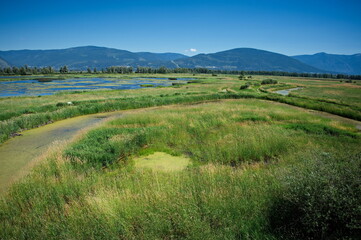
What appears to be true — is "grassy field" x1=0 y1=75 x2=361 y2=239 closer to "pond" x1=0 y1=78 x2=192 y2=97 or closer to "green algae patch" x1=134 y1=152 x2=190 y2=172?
"green algae patch" x1=134 y1=152 x2=190 y2=172

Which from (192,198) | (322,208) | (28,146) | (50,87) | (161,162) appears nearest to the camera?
(322,208)

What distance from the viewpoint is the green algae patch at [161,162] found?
995 centimetres

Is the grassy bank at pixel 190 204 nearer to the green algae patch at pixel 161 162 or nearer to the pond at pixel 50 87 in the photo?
the green algae patch at pixel 161 162

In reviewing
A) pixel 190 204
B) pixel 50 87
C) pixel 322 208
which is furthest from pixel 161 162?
pixel 50 87

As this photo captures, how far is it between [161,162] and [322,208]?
26.1 feet

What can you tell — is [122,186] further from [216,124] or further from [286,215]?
[216,124]

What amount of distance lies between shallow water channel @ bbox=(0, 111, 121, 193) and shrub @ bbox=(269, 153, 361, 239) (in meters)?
11.3

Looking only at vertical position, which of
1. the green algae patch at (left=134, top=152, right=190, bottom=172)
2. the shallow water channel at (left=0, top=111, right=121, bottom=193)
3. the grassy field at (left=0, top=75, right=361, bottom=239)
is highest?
the grassy field at (left=0, top=75, right=361, bottom=239)

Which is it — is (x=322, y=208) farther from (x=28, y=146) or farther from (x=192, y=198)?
(x=28, y=146)

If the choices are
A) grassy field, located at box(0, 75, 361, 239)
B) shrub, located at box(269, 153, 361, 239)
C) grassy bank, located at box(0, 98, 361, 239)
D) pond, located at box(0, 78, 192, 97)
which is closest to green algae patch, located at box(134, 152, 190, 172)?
grassy field, located at box(0, 75, 361, 239)

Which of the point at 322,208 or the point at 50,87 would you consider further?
the point at 50,87

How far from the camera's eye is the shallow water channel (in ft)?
32.7

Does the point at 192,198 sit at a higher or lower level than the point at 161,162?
higher

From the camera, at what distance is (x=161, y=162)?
1070 cm
